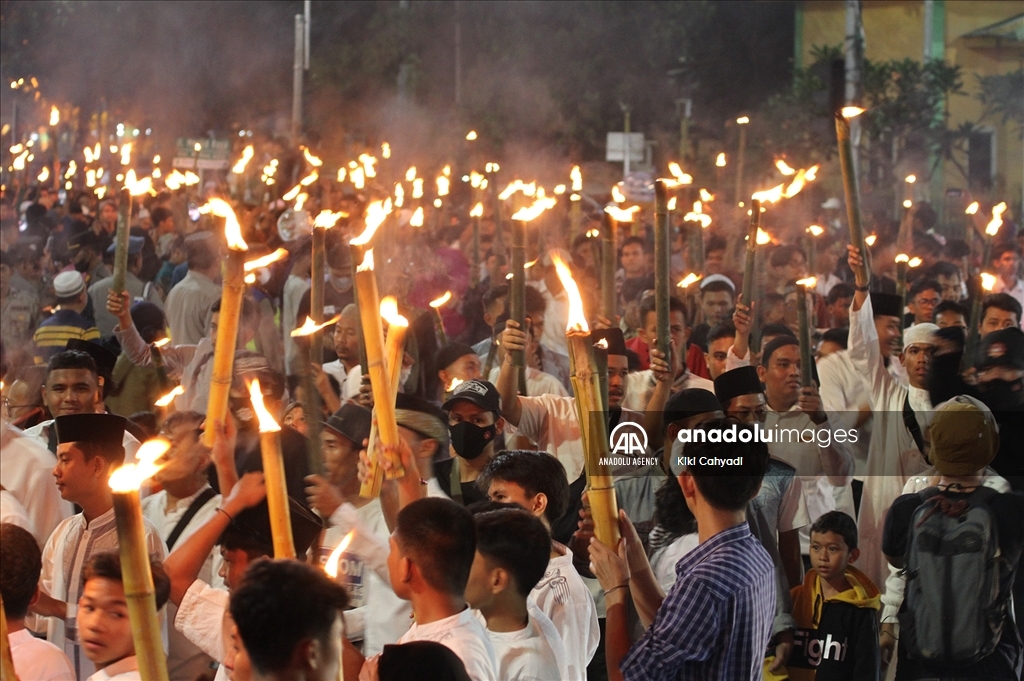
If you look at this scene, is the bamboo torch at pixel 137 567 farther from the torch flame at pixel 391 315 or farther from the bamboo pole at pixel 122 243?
the bamboo pole at pixel 122 243

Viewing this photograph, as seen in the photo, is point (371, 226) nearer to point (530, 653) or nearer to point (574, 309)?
point (574, 309)

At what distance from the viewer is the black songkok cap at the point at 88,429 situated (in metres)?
3.80

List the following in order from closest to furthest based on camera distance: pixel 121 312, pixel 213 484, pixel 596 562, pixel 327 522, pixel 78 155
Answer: pixel 596 562 < pixel 327 522 < pixel 213 484 < pixel 121 312 < pixel 78 155

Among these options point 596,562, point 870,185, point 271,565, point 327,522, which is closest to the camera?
point 271,565

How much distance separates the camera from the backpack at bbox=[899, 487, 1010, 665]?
3895mm

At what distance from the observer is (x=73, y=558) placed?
12.3ft

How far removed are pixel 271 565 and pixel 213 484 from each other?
1791 millimetres

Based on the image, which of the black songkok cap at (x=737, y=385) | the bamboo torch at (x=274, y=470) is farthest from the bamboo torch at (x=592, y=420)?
the black songkok cap at (x=737, y=385)

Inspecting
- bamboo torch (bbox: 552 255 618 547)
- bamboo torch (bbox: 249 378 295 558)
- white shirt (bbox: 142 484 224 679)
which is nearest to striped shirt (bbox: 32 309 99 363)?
white shirt (bbox: 142 484 224 679)

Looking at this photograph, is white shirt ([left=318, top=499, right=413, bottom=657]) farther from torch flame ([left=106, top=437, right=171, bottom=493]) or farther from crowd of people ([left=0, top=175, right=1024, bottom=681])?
torch flame ([left=106, top=437, right=171, bottom=493])

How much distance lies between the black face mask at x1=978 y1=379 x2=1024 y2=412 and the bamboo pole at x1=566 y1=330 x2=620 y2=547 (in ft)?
7.63

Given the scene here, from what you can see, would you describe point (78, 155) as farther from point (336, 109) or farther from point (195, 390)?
point (195, 390)

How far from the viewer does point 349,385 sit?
5.75 m

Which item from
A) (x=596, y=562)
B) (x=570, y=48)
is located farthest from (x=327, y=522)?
(x=570, y=48)
